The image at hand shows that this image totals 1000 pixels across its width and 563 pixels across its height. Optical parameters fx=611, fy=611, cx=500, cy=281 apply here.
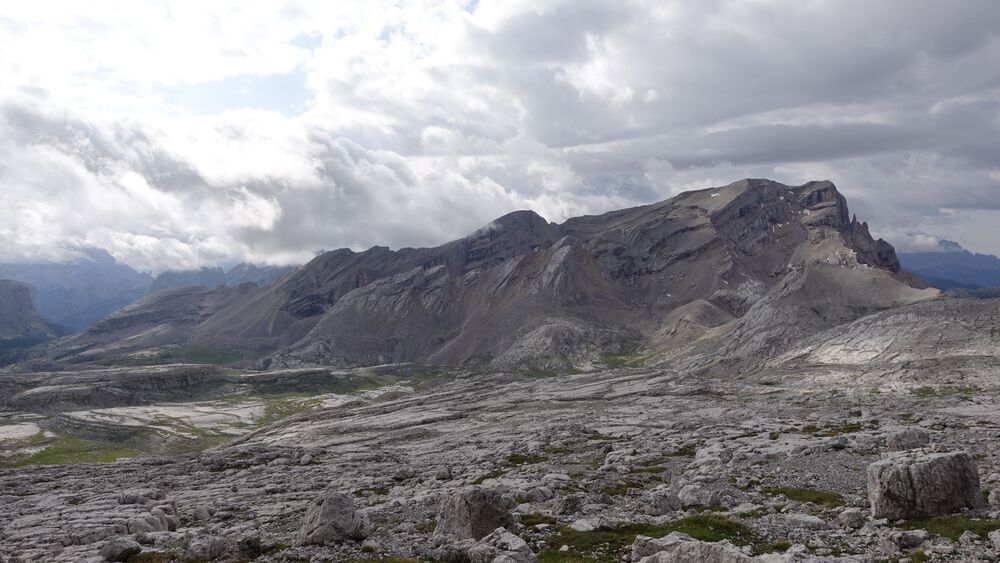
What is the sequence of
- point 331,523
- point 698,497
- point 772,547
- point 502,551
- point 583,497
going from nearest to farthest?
point 502,551, point 772,547, point 331,523, point 698,497, point 583,497

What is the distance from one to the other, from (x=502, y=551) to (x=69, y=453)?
196 metres

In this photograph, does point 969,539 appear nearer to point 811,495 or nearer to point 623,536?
point 811,495

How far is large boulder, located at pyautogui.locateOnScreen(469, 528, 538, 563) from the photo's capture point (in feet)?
94.7

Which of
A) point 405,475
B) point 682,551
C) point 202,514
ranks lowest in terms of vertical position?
point 405,475

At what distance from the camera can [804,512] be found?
37.5 meters

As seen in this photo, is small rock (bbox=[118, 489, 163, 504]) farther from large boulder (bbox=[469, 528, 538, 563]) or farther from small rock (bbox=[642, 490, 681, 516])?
small rock (bbox=[642, 490, 681, 516])

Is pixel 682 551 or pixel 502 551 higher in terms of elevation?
pixel 682 551

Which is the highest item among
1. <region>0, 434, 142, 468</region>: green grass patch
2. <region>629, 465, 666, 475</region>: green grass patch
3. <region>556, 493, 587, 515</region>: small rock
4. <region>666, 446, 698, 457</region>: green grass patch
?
<region>556, 493, 587, 515</region>: small rock

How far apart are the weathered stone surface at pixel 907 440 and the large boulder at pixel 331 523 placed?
4773 centimetres

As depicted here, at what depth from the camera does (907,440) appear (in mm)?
56500

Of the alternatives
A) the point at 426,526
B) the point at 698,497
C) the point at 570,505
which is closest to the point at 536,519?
the point at 570,505

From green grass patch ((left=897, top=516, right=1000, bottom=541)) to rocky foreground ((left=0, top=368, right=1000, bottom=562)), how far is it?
Answer: 0.45ft

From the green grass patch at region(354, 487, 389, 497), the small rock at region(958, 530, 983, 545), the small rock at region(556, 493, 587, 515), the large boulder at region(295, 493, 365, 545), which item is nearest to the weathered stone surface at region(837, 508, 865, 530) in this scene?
the small rock at region(958, 530, 983, 545)

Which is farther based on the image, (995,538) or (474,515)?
(474,515)
